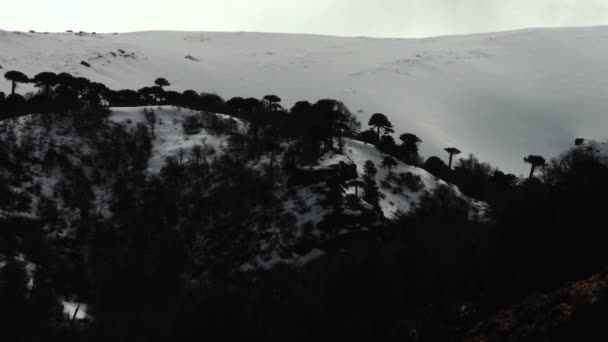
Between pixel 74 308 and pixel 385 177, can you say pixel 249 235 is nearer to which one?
pixel 74 308

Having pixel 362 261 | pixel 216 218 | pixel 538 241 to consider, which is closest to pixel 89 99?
pixel 216 218

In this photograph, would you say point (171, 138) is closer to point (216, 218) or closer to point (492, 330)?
point (216, 218)

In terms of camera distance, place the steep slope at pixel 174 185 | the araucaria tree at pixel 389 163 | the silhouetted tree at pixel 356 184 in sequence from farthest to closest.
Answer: the araucaria tree at pixel 389 163 < the silhouetted tree at pixel 356 184 < the steep slope at pixel 174 185

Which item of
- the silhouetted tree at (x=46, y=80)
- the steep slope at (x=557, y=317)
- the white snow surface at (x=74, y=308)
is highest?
the silhouetted tree at (x=46, y=80)

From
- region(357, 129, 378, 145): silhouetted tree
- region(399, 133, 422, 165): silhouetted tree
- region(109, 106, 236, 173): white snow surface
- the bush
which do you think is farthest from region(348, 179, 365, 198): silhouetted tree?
region(109, 106, 236, 173): white snow surface

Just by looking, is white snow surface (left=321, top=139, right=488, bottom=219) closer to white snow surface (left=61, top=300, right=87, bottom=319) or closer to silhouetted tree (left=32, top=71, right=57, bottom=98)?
Result: white snow surface (left=61, top=300, right=87, bottom=319)

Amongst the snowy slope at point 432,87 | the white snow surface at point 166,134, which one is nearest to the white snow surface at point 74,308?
the white snow surface at point 166,134

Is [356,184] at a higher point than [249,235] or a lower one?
higher

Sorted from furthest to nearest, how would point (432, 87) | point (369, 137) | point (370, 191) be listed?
point (432, 87) → point (369, 137) → point (370, 191)

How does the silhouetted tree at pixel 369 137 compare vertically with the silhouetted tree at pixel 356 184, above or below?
above

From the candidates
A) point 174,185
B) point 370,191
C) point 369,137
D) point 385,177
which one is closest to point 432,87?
point 369,137

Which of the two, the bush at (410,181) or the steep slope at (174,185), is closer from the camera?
the steep slope at (174,185)

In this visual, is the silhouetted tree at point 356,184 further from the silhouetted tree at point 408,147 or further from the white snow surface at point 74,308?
the white snow surface at point 74,308

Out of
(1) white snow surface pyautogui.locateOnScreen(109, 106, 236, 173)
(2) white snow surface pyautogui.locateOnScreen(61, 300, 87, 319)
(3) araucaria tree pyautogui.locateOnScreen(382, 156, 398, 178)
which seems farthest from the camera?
(1) white snow surface pyautogui.locateOnScreen(109, 106, 236, 173)
